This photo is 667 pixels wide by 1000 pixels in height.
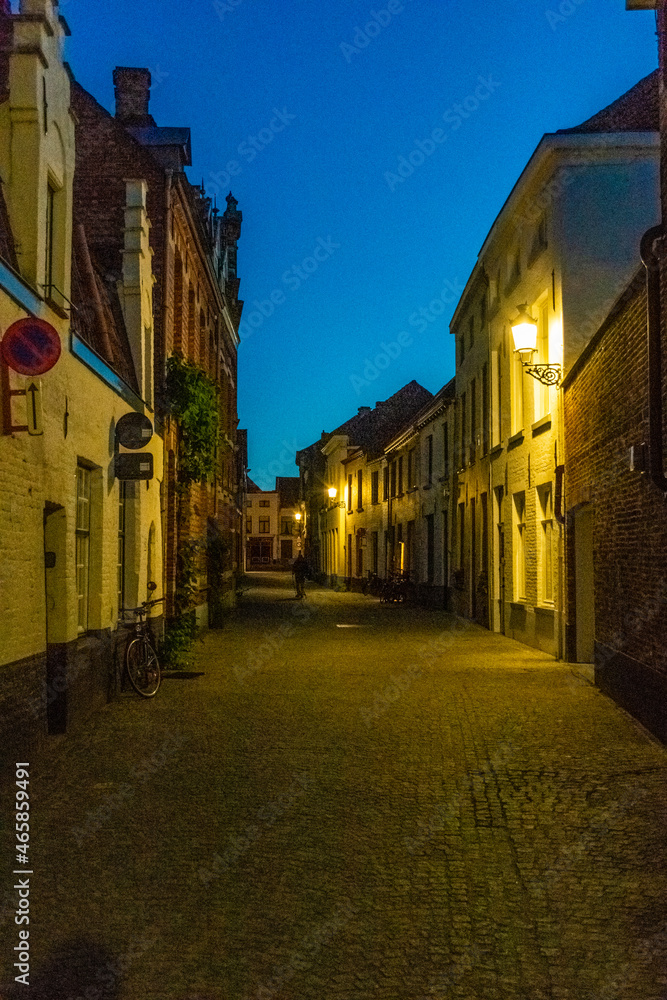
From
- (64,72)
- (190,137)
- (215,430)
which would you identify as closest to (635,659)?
(64,72)

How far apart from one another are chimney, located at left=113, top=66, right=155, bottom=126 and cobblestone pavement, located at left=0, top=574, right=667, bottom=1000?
48.2 feet

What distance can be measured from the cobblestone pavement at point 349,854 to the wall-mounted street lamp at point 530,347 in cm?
618

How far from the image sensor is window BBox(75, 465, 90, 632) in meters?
11.1

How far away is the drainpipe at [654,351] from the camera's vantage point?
9.14 m

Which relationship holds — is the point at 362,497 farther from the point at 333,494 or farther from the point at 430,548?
the point at 430,548

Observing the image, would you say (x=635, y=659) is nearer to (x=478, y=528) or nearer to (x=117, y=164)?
(x=117, y=164)

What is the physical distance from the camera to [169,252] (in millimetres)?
Answer: 17375

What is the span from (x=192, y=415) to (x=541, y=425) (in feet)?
19.7

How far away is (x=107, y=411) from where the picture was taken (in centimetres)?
1198

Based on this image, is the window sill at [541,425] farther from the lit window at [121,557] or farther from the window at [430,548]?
the window at [430,548]

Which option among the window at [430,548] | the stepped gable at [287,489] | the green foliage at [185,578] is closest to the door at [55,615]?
the green foliage at [185,578]

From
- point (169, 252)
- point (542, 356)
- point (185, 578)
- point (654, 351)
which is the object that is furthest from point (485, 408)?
point (654, 351)

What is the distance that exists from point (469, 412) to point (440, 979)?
22735 millimetres

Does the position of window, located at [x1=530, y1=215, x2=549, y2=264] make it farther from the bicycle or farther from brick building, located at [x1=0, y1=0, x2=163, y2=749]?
the bicycle
